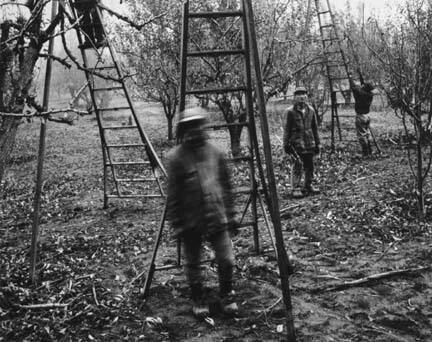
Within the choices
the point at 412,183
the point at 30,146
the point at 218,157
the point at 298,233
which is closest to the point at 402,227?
the point at 298,233

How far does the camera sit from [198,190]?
3.58 meters

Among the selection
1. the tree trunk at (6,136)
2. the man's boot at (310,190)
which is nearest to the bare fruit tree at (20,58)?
the tree trunk at (6,136)

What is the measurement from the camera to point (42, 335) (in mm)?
3504

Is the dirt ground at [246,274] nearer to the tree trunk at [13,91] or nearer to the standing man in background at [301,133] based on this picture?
the standing man in background at [301,133]

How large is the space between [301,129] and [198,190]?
14.0 ft

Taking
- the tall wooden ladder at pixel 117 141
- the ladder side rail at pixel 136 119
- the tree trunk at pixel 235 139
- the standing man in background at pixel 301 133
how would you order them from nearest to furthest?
1. the tall wooden ladder at pixel 117 141
2. the ladder side rail at pixel 136 119
3. the standing man in background at pixel 301 133
4. the tree trunk at pixel 235 139

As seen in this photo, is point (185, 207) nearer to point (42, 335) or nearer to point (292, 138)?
point (42, 335)

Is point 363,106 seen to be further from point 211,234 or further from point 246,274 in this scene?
point 211,234

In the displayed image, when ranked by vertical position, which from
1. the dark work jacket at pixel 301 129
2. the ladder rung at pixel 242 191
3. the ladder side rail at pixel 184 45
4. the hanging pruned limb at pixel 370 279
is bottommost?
the hanging pruned limb at pixel 370 279

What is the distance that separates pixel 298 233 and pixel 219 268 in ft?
7.78

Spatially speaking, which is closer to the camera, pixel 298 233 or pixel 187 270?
pixel 187 270

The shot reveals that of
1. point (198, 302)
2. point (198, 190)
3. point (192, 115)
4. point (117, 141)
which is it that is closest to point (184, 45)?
point (192, 115)

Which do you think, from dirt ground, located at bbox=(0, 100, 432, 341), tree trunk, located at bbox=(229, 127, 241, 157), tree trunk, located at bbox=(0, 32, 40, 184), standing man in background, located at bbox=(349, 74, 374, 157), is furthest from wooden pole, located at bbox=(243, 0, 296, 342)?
tree trunk, located at bbox=(229, 127, 241, 157)

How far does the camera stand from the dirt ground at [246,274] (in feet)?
11.6
